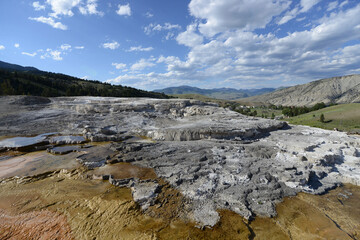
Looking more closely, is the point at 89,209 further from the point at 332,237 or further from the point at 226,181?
the point at 332,237

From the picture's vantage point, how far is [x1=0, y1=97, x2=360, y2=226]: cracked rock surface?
745cm

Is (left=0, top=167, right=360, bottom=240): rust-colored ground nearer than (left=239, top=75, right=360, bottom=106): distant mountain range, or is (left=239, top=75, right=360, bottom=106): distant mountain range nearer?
(left=0, top=167, right=360, bottom=240): rust-colored ground

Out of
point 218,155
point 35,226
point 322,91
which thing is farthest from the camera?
point 322,91

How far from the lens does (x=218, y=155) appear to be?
11.4 m

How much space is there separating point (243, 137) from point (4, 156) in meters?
18.7

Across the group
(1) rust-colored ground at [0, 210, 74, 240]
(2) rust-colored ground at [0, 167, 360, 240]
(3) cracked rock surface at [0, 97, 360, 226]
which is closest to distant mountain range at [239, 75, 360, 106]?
(3) cracked rock surface at [0, 97, 360, 226]

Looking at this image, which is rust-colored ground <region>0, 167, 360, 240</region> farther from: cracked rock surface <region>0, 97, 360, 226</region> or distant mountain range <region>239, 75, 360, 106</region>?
distant mountain range <region>239, 75, 360, 106</region>

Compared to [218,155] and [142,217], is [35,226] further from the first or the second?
[218,155]

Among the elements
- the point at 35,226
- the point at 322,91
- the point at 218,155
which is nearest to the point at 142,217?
the point at 35,226

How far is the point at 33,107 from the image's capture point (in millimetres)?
22969

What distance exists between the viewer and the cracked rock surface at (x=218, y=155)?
24.4ft

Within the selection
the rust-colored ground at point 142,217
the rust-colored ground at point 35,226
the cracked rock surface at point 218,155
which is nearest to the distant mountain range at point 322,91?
the cracked rock surface at point 218,155

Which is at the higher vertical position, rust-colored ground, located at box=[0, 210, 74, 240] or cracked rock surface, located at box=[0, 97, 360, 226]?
cracked rock surface, located at box=[0, 97, 360, 226]

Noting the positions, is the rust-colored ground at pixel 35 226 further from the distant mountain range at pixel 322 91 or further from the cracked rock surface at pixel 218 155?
the distant mountain range at pixel 322 91
